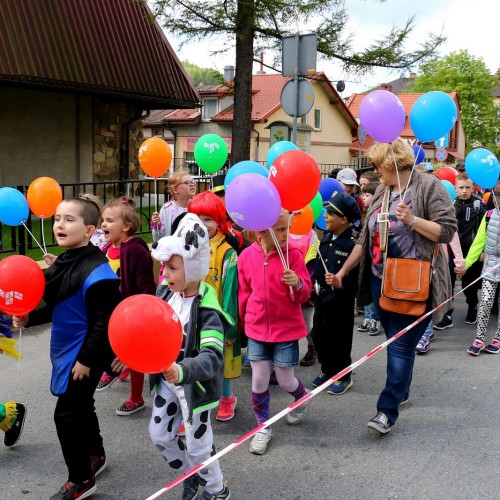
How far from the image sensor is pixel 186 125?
3597cm

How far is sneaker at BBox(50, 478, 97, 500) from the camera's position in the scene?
2904 mm

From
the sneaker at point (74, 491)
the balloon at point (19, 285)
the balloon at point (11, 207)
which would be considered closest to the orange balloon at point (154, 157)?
the balloon at point (11, 207)

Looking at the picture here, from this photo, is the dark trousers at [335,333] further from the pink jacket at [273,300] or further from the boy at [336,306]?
the pink jacket at [273,300]

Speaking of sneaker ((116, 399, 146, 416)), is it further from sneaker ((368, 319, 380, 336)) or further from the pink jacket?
sneaker ((368, 319, 380, 336))

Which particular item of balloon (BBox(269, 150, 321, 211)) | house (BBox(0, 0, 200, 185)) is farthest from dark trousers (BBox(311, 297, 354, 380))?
house (BBox(0, 0, 200, 185))

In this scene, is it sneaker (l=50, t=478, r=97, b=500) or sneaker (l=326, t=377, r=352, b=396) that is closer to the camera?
sneaker (l=50, t=478, r=97, b=500)

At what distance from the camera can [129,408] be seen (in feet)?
13.3

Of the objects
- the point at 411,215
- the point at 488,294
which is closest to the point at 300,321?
the point at 411,215

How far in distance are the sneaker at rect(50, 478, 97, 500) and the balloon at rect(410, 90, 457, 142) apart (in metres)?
3.03

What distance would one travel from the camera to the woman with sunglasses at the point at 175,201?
5.56 metres

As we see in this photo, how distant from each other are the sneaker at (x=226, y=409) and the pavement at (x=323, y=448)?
49 millimetres

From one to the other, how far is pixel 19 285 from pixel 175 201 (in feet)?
9.96

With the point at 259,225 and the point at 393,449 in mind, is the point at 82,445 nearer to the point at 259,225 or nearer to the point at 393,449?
the point at 259,225

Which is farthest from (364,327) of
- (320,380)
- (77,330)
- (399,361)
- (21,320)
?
(21,320)
